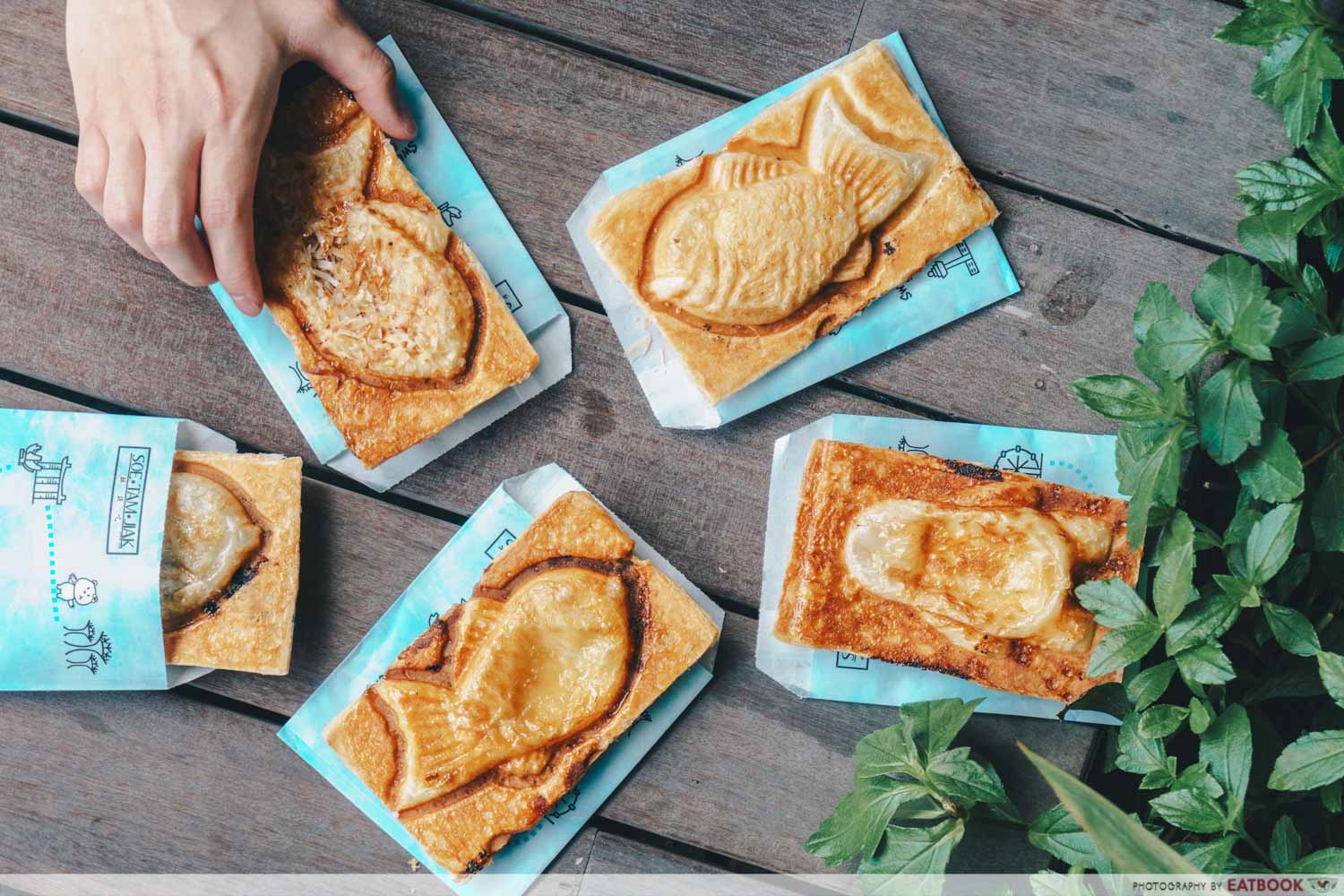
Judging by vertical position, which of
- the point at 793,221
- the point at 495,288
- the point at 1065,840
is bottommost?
the point at 1065,840

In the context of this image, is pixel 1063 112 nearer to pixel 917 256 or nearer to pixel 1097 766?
pixel 917 256

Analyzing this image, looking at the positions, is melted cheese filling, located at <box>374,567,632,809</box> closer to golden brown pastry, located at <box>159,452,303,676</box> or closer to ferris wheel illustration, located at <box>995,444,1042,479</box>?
golden brown pastry, located at <box>159,452,303,676</box>

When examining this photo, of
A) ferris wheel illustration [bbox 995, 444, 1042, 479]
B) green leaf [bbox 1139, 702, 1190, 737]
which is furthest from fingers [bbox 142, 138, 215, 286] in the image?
green leaf [bbox 1139, 702, 1190, 737]

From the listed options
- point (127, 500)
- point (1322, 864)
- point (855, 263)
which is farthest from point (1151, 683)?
point (127, 500)

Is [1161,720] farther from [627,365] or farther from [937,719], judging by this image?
[627,365]

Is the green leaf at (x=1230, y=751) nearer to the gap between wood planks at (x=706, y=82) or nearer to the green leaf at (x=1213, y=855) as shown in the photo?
the green leaf at (x=1213, y=855)

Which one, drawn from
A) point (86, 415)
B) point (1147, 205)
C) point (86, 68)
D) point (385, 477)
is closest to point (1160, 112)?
point (1147, 205)
